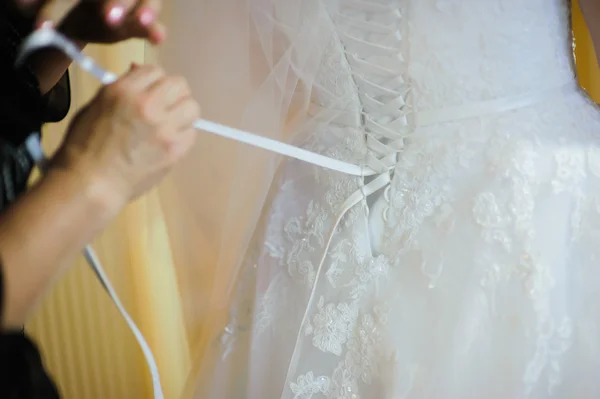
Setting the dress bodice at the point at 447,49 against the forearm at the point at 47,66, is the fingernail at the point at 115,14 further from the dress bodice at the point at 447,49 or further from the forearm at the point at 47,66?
the dress bodice at the point at 447,49

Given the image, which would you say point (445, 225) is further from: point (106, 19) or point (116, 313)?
point (116, 313)

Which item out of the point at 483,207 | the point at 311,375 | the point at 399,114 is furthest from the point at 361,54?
the point at 311,375

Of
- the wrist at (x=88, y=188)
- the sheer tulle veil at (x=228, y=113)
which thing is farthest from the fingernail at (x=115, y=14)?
the sheer tulle veil at (x=228, y=113)

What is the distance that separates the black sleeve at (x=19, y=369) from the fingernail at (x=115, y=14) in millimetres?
203

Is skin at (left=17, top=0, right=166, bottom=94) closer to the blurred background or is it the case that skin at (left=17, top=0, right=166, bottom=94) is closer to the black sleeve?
the black sleeve

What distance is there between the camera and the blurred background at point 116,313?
0.93 meters

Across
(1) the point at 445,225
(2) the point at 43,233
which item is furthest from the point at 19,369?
(1) the point at 445,225

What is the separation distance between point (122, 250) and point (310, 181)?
0.61m

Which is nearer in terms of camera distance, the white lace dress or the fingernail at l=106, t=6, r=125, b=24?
the fingernail at l=106, t=6, r=125, b=24

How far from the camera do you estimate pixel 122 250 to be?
1.07m

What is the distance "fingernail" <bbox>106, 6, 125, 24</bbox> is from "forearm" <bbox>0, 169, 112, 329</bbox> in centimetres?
13

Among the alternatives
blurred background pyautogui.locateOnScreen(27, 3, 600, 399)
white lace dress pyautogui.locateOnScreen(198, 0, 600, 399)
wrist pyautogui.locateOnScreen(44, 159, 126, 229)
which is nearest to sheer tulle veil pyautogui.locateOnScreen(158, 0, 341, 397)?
white lace dress pyautogui.locateOnScreen(198, 0, 600, 399)

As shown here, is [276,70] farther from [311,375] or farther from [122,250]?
[122,250]

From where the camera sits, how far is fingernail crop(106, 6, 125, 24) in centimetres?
36
